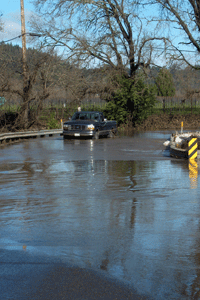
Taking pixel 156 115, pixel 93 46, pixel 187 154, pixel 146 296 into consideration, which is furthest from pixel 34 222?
Result: pixel 156 115

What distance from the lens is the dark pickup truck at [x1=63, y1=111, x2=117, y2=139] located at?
107ft

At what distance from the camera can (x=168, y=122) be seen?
54.5 meters

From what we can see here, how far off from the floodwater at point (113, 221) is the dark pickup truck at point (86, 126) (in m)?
15.3

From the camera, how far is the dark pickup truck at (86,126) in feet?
107

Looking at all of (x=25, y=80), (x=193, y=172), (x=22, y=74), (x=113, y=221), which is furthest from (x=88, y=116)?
(x=113, y=221)

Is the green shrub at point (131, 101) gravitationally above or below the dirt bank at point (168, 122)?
above

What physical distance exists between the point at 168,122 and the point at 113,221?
4625 centimetres

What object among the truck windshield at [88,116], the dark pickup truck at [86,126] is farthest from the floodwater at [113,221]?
the truck windshield at [88,116]

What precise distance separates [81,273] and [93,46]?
138 feet

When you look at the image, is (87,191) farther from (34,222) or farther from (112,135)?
(112,135)

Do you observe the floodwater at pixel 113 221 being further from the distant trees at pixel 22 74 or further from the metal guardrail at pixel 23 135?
the distant trees at pixel 22 74

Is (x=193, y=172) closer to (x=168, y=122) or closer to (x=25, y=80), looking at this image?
(x=25, y=80)

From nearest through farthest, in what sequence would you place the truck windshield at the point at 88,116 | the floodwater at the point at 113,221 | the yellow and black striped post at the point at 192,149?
the floodwater at the point at 113,221 → the yellow and black striped post at the point at 192,149 → the truck windshield at the point at 88,116

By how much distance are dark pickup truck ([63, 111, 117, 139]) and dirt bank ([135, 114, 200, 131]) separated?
16.4m
